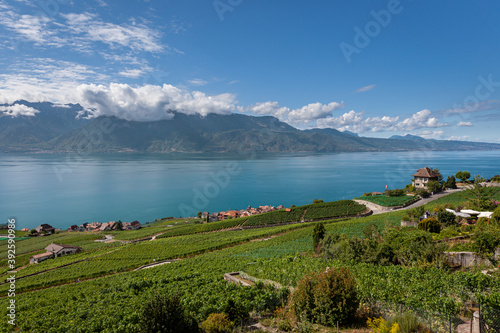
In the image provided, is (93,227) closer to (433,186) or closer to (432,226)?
(432,226)

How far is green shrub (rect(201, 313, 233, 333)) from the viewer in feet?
28.7

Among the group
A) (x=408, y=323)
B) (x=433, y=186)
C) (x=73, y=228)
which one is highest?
(x=408, y=323)

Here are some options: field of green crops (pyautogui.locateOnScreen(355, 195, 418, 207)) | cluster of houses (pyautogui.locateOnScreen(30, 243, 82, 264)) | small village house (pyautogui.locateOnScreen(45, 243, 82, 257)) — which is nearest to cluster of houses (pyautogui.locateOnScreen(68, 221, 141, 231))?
cluster of houses (pyautogui.locateOnScreen(30, 243, 82, 264))

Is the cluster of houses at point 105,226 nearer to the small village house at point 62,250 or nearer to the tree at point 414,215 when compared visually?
the small village house at point 62,250

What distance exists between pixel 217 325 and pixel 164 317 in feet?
5.95

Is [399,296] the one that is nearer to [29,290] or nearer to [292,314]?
[292,314]

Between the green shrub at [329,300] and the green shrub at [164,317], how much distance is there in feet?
→ 13.4

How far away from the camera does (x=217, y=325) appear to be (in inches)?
345

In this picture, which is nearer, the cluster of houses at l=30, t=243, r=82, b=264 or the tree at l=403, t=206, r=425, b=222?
the tree at l=403, t=206, r=425, b=222

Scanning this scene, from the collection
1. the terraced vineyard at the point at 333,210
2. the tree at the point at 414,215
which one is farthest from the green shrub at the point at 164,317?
the terraced vineyard at the point at 333,210

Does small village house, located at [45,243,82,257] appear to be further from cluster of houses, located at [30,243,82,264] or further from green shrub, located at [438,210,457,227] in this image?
green shrub, located at [438,210,457,227]

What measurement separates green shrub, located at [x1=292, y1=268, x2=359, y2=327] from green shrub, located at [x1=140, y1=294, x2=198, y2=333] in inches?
161

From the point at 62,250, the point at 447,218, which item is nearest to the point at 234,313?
the point at 447,218

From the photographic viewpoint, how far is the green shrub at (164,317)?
8.09 metres
